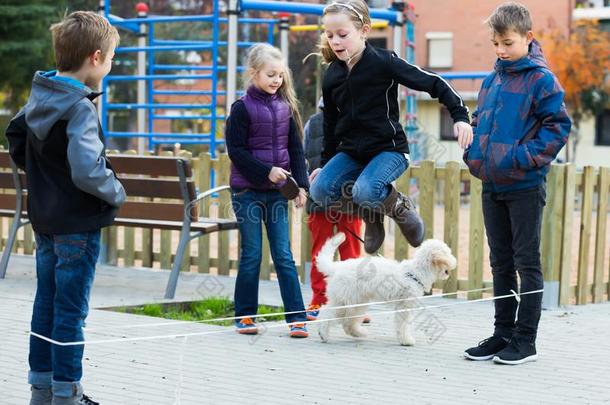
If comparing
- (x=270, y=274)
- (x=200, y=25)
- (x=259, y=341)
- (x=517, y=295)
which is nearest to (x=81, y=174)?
(x=259, y=341)

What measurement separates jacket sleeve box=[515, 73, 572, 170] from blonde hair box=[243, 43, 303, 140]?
5.48 feet

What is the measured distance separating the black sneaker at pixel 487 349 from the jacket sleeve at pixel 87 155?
8.23ft

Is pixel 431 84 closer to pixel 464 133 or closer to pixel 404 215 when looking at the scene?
pixel 464 133

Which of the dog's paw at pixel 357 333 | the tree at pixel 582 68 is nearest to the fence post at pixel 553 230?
the dog's paw at pixel 357 333

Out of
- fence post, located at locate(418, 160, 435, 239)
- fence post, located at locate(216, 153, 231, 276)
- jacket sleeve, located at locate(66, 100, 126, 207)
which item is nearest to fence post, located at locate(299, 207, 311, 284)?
fence post, located at locate(216, 153, 231, 276)

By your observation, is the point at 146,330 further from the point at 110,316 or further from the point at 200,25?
the point at 200,25

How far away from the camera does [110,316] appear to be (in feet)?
22.5

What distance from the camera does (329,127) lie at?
6.16 metres

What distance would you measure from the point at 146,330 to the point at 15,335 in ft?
2.77

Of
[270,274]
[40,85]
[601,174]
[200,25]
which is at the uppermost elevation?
[200,25]

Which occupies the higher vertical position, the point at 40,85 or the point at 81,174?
the point at 40,85

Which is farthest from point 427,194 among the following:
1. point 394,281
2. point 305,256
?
point 394,281

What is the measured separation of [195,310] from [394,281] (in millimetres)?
2097

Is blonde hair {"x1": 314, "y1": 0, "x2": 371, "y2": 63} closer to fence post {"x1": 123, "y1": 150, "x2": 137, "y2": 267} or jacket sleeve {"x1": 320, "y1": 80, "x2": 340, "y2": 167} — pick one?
jacket sleeve {"x1": 320, "y1": 80, "x2": 340, "y2": 167}
